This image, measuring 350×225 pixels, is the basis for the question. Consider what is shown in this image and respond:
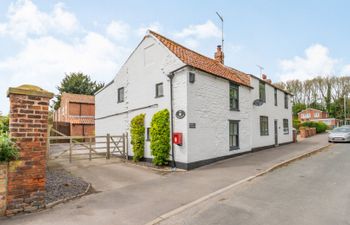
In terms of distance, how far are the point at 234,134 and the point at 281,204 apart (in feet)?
27.9

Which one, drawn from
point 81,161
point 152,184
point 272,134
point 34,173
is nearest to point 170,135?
point 152,184

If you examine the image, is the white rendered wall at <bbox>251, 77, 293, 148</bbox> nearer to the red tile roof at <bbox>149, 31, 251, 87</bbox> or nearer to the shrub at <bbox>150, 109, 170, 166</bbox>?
the red tile roof at <bbox>149, 31, 251, 87</bbox>

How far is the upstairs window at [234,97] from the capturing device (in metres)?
14.1

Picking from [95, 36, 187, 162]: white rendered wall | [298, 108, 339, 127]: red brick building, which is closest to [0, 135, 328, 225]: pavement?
[95, 36, 187, 162]: white rendered wall

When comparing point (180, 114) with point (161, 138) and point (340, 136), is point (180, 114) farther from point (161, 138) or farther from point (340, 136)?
point (340, 136)

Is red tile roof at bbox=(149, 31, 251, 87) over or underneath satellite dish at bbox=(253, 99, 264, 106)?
over

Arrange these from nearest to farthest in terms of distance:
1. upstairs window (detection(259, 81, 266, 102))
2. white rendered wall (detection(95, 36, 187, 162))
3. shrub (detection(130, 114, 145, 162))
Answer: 1. white rendered wall (detection(95, 36, 187, 162))
2. shrub (detection(130, 114, 145, 162))
3. upstairs window (detection(259, 81, 266, 102))

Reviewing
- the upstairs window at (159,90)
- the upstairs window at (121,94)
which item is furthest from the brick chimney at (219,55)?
the upstairs window at (121,94)

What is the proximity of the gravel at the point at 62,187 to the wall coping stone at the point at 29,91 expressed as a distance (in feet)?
9.52

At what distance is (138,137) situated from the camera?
13.5 metres

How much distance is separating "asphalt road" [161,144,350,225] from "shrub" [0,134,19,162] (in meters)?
3.82

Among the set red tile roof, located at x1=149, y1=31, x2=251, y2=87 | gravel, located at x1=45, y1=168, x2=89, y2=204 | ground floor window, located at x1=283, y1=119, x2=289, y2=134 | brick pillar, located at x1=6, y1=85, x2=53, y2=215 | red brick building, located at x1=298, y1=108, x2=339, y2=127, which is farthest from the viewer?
red brick building, located at x1=298, y1=108, x2=339, y2=127

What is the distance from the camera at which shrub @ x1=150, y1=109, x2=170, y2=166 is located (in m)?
11.5

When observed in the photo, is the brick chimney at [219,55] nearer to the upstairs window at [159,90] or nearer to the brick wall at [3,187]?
the upstairs window at [159,90]
